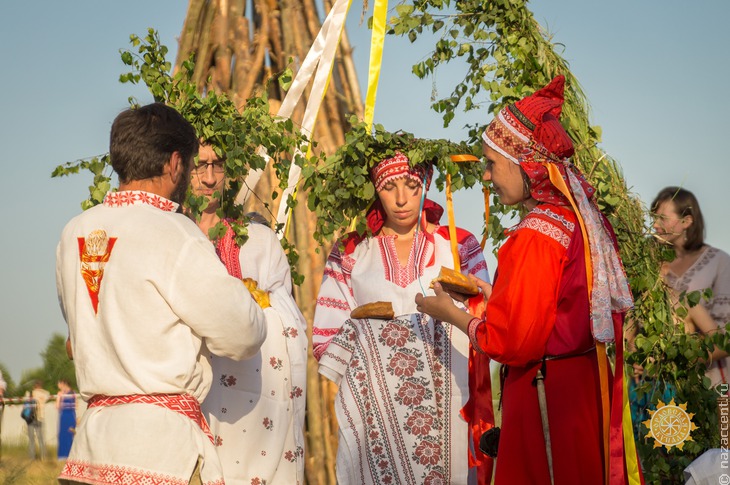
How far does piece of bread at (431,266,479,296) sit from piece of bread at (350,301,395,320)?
0.69 meters

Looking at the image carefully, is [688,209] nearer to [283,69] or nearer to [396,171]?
[396,171]

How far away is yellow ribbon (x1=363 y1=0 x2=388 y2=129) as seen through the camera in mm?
5574

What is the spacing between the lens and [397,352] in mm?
4938

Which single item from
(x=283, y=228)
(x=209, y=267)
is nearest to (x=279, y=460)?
(x=283, y=228)

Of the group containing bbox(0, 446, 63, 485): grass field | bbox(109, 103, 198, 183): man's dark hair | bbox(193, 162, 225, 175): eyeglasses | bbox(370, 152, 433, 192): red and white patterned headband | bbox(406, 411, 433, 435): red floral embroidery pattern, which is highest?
bbox(370, 152, 433, 192): red and white patterned headband

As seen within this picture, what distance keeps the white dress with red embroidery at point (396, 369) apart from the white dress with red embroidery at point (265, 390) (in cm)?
30

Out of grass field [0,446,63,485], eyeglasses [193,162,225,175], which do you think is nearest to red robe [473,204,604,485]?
eyeglasses [193,162,225,175]

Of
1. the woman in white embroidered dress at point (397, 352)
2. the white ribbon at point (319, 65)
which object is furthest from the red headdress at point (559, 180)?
the white ribbon at point (319, 65)

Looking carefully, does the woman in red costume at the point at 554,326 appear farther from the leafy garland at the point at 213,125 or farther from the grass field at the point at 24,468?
the grass field at the point at 24,468

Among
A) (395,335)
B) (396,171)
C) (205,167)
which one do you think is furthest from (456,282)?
(205,167)

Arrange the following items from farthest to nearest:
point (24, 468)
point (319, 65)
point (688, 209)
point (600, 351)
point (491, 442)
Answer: point (24, 468) < point (688, 209) < point (319, 65) < point (491, 442) < point (600, 351)

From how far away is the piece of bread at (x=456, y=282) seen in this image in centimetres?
416

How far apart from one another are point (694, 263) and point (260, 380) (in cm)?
321

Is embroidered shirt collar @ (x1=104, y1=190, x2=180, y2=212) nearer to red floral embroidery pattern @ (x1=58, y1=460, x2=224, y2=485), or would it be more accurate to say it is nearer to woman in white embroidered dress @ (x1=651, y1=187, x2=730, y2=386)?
red floral embroidery pattern @ (x1=58, y1=460, x2=224, y2=485)
